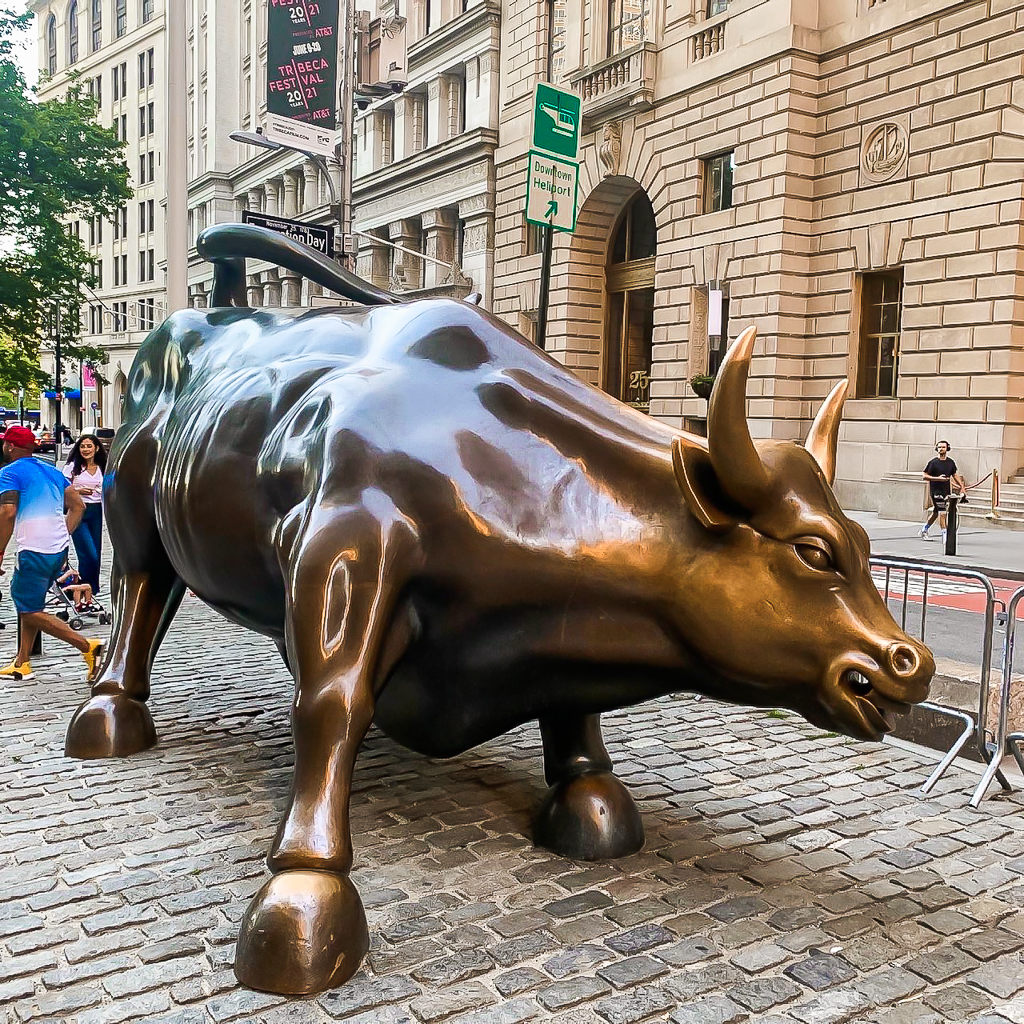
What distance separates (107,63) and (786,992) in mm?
74903

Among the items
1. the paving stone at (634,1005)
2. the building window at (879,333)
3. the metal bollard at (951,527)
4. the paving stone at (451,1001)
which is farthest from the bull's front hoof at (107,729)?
the building window at (879,333)

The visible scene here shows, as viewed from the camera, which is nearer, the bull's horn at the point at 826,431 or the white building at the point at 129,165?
the bull's horn at the point at 826,431

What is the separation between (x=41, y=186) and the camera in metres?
22.1

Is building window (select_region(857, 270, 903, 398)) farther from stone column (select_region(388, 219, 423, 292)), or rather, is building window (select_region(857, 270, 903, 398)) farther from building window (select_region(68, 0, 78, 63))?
building window (select_region(68, 0, 78, 63))

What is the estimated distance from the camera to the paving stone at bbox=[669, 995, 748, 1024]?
2658mm

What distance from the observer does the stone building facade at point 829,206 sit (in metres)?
18.5

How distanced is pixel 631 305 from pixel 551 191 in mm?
20668

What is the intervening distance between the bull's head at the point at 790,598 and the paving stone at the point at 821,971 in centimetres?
71

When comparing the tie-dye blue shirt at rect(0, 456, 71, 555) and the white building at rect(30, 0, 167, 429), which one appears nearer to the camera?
the tie-dye blue shirt at rect(0, 456, 71, 555)

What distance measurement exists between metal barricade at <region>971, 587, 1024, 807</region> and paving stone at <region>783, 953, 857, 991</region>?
1.95 meters

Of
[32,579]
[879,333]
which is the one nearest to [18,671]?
[32,579]

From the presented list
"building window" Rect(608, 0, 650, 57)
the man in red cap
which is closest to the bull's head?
the man in red cap

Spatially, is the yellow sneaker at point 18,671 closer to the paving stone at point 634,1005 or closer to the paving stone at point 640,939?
the paving stone at point 640,939

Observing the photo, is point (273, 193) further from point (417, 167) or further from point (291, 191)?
point (417, 167)
